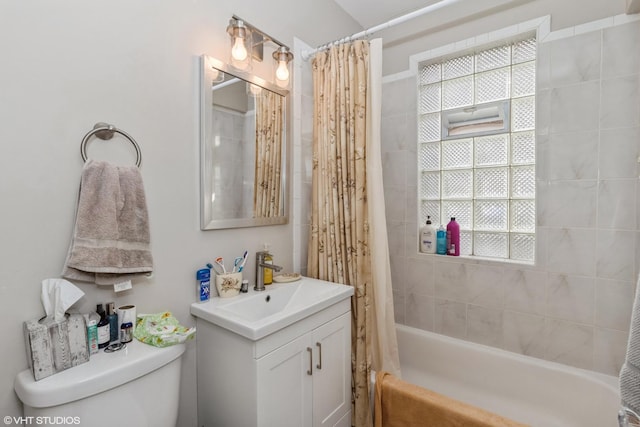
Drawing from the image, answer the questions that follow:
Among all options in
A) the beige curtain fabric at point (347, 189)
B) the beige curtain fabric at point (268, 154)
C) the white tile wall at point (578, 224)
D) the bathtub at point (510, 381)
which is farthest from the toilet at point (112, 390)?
the white tile wall at point (578, 224)

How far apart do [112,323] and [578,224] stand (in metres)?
2.25

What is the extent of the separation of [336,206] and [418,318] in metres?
1.11

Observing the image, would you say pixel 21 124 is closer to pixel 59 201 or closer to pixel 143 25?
pixel 59 201

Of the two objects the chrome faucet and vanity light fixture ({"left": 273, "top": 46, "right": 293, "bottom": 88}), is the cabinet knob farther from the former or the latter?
vanity light fixture ({"left": 273, "top": 46, "right": 293, "bottom": 88})

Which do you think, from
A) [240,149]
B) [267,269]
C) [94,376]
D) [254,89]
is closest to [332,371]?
[267,269]

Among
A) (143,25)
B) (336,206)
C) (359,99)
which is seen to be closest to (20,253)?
(143,25)

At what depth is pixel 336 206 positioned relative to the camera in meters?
1.76

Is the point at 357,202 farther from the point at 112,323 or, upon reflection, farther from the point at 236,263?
the point at 112,323

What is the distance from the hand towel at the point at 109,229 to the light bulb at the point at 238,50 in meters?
0.73

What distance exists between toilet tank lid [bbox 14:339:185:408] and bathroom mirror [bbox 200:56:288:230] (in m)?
0.56

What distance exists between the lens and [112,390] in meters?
0.88

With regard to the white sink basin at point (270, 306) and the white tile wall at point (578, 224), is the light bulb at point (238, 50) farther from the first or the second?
the white tile wall at point (578, 224)

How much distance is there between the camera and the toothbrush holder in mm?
1419

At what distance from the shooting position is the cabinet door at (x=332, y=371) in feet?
4.48
